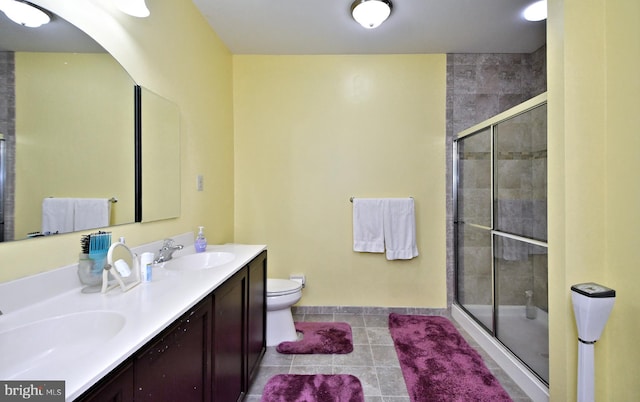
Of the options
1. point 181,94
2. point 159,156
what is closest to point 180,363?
point 159,156

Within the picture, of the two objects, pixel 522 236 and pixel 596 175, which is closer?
pixel 596 175

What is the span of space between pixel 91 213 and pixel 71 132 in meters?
0.32

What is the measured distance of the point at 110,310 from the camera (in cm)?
82

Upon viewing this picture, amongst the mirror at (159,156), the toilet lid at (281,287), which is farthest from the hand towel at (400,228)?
the mirror at (159,156)

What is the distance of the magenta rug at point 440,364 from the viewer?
60.4 inches

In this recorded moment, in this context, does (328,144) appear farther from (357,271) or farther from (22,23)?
(22,23)

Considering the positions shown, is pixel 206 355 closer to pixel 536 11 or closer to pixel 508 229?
pixel 508 229

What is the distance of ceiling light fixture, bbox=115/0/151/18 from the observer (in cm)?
119

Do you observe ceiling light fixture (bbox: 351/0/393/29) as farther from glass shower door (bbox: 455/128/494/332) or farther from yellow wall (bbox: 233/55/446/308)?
glass shower door (bbox: 455/128/494/332)

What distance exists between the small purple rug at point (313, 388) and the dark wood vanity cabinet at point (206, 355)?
0.16m

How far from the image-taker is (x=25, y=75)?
87 cm

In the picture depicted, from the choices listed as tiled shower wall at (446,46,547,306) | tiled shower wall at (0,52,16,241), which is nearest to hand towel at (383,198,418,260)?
tiled shower wall at (446,46,547,306)

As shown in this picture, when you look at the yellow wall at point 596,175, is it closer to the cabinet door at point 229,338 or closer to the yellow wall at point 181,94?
the cabinet door at point 229,338

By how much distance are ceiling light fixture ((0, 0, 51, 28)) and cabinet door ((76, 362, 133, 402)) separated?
111cm
